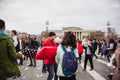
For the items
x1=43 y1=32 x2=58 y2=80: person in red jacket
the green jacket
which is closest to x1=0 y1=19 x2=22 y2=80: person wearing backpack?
the green jacket

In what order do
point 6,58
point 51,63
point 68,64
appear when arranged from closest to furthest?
point 6,58, point 68,64, point 51,63

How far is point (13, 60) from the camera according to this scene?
515cm

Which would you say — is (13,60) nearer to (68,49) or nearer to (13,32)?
(68,49)

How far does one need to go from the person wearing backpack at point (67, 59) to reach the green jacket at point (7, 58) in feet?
3.72

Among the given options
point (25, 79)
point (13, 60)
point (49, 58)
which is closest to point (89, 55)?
point (25, 79)

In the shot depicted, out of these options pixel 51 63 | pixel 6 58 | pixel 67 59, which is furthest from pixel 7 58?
pixel 51 63

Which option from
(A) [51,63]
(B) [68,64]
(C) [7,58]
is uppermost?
(C) [7,58]

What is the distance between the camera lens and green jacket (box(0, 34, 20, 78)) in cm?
501

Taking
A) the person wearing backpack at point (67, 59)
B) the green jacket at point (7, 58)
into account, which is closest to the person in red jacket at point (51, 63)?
the person wearing backpack at point (67, 59)

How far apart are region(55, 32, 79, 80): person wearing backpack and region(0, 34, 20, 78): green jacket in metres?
1.13

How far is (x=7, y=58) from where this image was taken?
5.08 meters

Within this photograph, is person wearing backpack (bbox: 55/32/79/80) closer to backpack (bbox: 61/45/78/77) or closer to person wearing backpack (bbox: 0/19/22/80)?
backpack (bbox: 61/45/78/77)

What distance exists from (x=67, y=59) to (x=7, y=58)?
1.30 meters

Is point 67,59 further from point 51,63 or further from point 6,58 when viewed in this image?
point 51,63
